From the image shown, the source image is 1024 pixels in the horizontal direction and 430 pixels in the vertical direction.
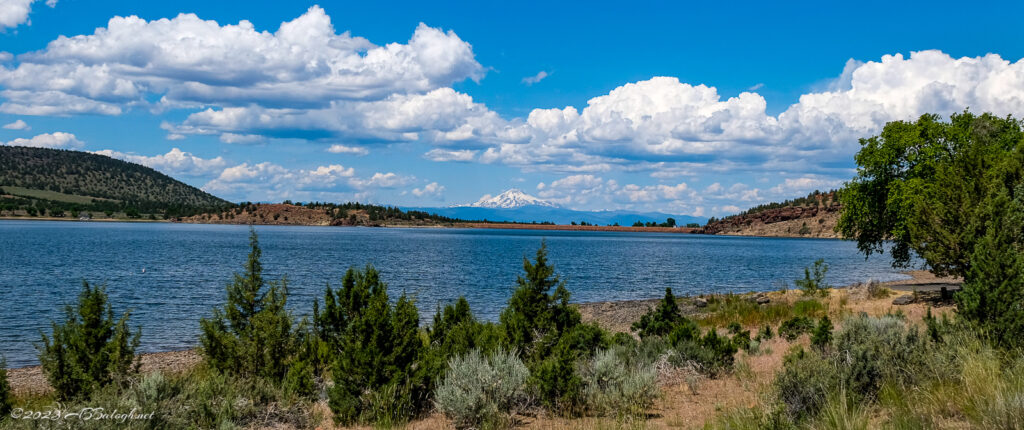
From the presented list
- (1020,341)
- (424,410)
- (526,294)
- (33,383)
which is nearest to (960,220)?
(1020,341)

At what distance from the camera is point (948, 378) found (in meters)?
9.20

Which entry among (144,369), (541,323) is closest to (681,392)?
(541,323)

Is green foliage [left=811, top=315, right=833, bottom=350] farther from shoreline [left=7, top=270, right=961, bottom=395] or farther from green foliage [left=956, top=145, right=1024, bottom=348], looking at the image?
shoreline [left=7, top=270, right=961, bottom=395]

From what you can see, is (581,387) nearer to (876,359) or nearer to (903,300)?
(876,359)

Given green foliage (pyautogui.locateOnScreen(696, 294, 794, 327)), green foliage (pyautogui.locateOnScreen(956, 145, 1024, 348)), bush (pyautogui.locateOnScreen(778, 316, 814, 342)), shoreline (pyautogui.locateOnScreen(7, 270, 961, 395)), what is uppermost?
green foliage (pyautogui.locateOnScreen(956, 145, 1024, 348))

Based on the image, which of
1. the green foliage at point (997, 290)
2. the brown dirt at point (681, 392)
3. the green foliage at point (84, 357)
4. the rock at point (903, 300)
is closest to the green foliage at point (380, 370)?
the brown dirt at point (681, 392)

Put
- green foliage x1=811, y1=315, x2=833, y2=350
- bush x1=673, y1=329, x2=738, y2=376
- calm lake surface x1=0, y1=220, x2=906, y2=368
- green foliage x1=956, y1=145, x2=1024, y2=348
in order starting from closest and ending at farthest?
green foliage x1=956, y1=145, x2=1024, y2=348
bush x1=673, y1=329, x2=738, y2=376
green foliage x1=811, y1=315, x2=833, y2=350
calm lake surface x1=0, y1=220, x2=906, y2=368

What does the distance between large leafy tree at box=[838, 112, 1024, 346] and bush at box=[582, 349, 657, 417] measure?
6121mm

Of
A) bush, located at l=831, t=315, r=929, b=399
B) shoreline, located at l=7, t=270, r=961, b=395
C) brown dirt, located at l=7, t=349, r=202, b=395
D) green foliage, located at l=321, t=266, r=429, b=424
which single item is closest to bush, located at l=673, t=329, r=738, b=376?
bush, located at l=831, t=315, r=929, b=399

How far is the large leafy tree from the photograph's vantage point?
35.7ft

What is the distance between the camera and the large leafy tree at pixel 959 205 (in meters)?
10.9

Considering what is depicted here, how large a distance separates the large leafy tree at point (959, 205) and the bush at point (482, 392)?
8.35 m

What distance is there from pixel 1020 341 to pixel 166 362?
2257cm

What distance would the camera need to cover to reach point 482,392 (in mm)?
9773
